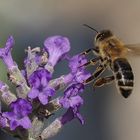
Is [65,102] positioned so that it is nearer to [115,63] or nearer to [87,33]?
[115,63]

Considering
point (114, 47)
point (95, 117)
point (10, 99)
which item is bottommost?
point (10, 99)

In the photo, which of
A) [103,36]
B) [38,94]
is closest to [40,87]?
[38,94]

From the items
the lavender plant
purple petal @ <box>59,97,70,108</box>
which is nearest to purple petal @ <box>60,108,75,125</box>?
the lavender plant

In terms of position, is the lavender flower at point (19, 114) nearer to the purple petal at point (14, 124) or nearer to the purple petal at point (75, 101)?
the purple petal at point (14, 124)

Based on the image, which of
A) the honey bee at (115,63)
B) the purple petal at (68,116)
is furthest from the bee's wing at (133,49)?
the purple petal at (68,116)

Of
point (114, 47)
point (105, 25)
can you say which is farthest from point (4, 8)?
point (114, 47)

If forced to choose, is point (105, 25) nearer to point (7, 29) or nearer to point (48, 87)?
point (7, 29)
